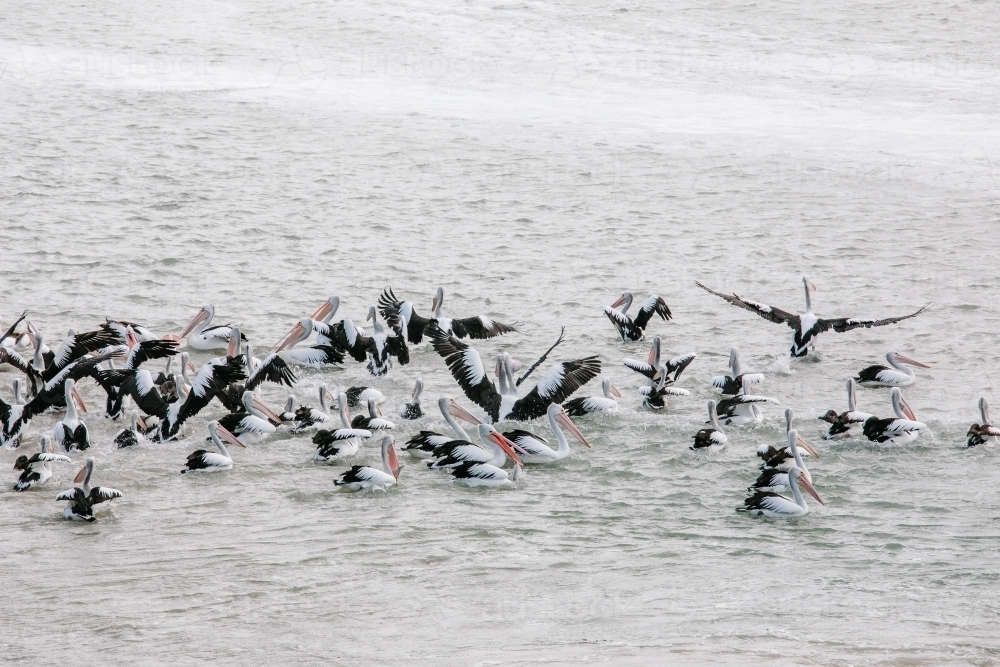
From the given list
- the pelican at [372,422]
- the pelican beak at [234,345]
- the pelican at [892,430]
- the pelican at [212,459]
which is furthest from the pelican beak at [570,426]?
the pelican beak at [234,345]

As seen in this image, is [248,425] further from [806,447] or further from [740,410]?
[806,447]

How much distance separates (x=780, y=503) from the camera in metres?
6.93

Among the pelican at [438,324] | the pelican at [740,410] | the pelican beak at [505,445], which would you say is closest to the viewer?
the pelican beak at [505,445]

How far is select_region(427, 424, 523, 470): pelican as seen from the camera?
24.8 ft

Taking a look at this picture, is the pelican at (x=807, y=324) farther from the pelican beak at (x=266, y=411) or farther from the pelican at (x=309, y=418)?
the pelican beak at (x=266, y=411)

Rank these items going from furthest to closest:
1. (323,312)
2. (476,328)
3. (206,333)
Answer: (323,312)
(476,328)
(206,333)

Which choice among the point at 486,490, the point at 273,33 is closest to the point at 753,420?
the point at 486,490

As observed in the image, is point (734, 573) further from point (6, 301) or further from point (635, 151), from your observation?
point (635, 151)

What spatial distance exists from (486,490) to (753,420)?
79.3 inches

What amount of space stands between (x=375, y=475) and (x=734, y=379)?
2944mm

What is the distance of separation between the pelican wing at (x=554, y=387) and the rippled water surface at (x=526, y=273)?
1.06 ft

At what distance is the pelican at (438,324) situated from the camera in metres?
9.87

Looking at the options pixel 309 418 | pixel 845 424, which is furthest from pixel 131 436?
pixel 845 424

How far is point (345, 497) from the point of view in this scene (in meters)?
7.33
